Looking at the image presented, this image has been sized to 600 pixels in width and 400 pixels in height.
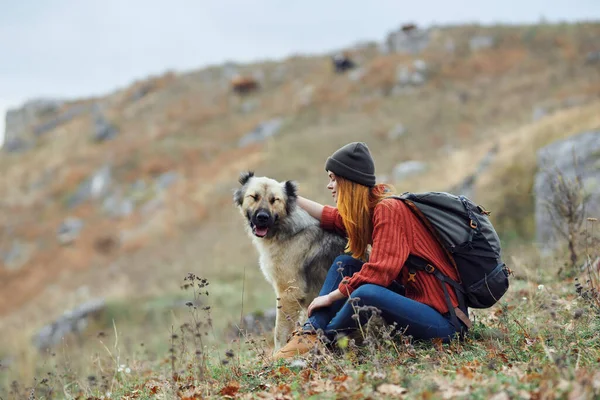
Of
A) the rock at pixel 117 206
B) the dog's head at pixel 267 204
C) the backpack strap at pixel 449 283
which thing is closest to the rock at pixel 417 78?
the rock at pixel 117 206

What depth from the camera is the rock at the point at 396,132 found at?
951 inches

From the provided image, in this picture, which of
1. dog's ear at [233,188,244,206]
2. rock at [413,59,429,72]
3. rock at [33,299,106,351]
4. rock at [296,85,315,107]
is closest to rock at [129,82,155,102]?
rock at [296,85,315,107]

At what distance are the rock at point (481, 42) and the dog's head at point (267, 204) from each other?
31120mm

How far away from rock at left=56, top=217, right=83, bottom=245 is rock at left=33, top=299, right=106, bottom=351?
1306 cm

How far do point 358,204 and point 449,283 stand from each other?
922mm

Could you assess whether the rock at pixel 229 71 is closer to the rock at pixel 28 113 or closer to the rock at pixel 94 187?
the rock at pixel 94 187

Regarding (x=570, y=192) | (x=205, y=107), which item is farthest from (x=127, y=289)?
(x=205, y=107)

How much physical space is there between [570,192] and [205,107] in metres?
32.8

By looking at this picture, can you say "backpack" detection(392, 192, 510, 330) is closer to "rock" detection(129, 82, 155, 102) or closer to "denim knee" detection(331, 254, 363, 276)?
"denim knee" detection(331, 254, 363, 276)

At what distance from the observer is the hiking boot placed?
4141 mm

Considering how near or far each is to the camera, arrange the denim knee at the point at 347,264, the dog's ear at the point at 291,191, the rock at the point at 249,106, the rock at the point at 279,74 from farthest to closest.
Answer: the rock at the point at 279,74
the rock at the point at 249,106
the dog's ear at the point at 291,191
the denim knee at the point at 347,264

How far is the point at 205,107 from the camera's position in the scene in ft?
122

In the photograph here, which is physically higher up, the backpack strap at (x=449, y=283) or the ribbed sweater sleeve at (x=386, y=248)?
the ribbed sweater sleeve at (x=386, y=248)

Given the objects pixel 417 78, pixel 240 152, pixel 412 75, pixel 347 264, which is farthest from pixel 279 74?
pixel 347 264
